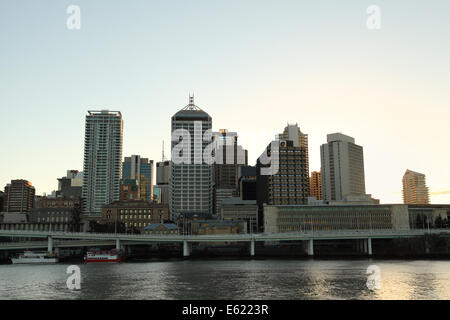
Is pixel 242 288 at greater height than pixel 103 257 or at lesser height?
greater

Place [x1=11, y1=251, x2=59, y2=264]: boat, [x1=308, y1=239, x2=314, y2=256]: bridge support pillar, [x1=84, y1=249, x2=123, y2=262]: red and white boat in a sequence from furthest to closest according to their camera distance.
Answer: [x1=308, y1=239, x2=314, y2=256]: bridge support pillar → [x1=84, y1=249, x2=123, y2=262]: red and white boat → [x1=11, y1=251, x2=59, y2=264]: boat

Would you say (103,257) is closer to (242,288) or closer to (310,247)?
(310,247)

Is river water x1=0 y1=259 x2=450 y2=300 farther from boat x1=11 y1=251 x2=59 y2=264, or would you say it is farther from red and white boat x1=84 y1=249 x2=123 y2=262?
red and white boat x1=84 y1=249 x2=123 y2=262

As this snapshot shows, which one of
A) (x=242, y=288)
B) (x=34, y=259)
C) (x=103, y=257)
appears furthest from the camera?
(x=103, y=257)

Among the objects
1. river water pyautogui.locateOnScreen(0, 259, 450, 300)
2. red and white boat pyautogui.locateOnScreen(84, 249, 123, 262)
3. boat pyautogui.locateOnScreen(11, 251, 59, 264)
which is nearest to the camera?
river water pyautogui.locateOnScreen(0, 259, 450, 300)

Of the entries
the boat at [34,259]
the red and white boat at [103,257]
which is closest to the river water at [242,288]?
the boat at [34,259]

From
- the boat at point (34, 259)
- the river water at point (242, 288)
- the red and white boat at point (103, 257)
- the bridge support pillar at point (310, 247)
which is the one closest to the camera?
the river water at point (242, 288)

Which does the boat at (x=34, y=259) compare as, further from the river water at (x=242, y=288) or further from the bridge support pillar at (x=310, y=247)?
the bridge support pillar at (x=310, y=247)

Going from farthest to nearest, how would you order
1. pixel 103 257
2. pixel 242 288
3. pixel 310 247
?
pixel 310 247
pixel 103 257
pixel 242 288

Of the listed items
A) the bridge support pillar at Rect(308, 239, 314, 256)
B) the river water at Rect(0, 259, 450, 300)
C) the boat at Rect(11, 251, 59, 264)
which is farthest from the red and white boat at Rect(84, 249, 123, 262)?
the bridge support pillar at Rect(308, 239, 314, 256)

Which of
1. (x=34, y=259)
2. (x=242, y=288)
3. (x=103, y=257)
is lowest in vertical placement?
(x=103, y=257)

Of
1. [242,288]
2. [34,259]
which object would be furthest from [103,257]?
[242,288]
